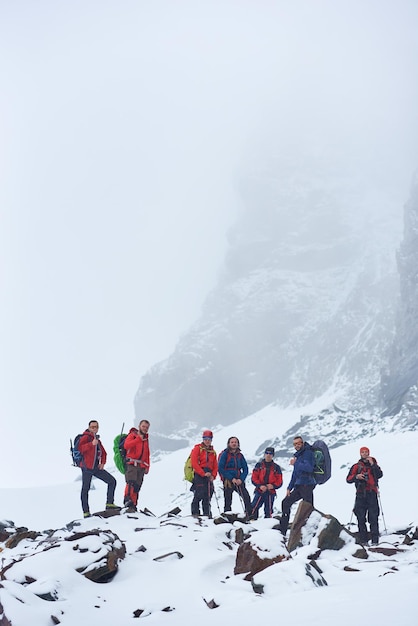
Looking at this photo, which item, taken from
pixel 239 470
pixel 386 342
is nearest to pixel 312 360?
pixel 386 342

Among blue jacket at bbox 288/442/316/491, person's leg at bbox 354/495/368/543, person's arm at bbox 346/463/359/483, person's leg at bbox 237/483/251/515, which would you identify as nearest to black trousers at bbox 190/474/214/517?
person's leg at bbox 237/483/251/515

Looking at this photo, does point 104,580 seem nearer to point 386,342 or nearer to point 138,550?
point 138,550

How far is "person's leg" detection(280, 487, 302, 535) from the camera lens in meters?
11.9

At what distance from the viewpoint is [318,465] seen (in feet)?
40.7

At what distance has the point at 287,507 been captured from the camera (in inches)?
470

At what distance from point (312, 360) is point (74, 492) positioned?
360 ft

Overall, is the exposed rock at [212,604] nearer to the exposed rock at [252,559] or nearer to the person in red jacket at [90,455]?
the exposed rock at [252,559]

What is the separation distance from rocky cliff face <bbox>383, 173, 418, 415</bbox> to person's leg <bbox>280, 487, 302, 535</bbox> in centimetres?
7847

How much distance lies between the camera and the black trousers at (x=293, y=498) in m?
12.0

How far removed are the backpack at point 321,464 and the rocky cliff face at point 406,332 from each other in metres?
78.0

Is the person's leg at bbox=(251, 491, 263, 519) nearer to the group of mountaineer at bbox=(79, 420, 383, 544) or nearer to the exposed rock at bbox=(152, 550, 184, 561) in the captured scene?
the group of mountaineer at bbox=(79, 420, 383, 544)

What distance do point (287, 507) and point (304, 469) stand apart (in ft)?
2.87

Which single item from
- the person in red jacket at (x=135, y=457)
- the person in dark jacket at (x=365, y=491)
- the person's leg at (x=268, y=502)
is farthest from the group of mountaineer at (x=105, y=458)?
the person in dark jacket at (x=365, y=491)

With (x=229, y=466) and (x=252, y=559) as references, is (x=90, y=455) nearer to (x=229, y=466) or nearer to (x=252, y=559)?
(x=229, y=466)
